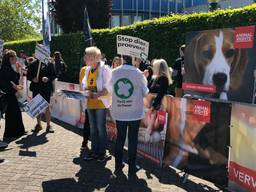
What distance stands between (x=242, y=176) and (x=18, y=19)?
166 feet

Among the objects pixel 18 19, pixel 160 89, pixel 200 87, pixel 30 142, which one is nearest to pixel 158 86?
pixel 160 89

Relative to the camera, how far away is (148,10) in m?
48.2

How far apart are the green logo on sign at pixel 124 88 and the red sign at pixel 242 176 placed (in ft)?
6.01

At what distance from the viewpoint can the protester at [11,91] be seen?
975 cm

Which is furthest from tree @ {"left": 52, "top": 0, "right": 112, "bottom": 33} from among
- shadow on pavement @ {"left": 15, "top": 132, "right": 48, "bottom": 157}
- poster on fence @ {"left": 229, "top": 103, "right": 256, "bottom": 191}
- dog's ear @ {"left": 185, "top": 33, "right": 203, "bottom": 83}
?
poster on fence @ {"left": 229, "top": 103, "right": 256, "bottom": 191}

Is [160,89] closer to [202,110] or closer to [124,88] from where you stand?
[124,88]

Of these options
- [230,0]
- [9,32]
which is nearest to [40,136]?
[230,0]

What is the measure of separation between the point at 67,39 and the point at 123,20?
23.8m

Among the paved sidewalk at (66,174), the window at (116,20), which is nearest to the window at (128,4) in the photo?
the window at (116,20)

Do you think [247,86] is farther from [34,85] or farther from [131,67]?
[34,85]

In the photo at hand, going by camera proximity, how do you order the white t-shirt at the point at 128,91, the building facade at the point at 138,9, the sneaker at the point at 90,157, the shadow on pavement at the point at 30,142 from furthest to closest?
1. the building facade at the point at 138,9
2. the shadow on pavement at the point at 30,142
3. the sneaker at the point at 90,157
4. the white t-shirt at the point at 128,91

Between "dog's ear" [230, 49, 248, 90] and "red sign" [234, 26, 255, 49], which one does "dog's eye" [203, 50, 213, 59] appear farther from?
"red sign" [234, 26, 255, 49]

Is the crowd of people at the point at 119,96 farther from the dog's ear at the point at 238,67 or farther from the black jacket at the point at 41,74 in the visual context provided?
the dog's ear at the point at 238,67

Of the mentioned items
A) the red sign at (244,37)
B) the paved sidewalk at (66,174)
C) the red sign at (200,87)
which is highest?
the red sign at (244,37)
